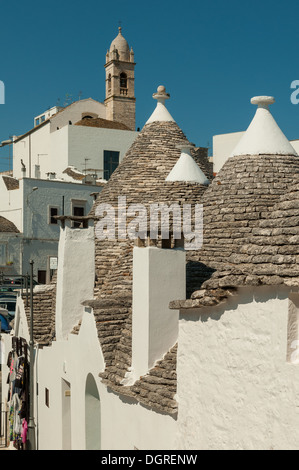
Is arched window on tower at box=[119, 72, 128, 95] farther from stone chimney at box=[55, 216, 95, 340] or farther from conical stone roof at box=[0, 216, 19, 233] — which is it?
stone chimney at box=[55, 216, 95, 340]

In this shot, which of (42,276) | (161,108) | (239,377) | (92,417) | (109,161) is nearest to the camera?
(239,377)

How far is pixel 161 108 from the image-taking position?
1814 cm

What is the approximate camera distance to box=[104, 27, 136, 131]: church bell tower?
60.6 metres

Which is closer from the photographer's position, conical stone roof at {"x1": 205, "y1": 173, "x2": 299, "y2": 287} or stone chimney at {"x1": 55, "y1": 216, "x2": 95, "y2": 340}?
conical stone roof at {"x1": 205, "y1": 173, "x2": 299, "y2": 287}

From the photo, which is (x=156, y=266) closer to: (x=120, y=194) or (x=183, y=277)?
(x=183, y=277)

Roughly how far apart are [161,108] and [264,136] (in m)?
4.38

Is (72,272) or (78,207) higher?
(78,207)

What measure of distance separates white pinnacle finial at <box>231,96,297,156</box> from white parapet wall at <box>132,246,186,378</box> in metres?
3.97

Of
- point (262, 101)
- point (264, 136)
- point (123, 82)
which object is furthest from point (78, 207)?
point (262, 101)

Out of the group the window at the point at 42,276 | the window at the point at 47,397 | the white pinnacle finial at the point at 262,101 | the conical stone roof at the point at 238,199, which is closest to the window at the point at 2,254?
the window at the point at 42,276

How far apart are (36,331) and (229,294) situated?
11.9 meters

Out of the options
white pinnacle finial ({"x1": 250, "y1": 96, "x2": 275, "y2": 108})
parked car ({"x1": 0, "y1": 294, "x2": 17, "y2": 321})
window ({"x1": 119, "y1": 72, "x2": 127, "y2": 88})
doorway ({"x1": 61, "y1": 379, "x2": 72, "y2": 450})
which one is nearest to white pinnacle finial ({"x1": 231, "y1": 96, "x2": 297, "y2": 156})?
white pinnacle finial ({"x1": 250, "y1": 96, "x2": 275, "y2": 108})

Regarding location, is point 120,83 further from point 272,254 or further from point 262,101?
point 272,254

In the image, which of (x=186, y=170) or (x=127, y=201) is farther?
(x=127, y=201)
